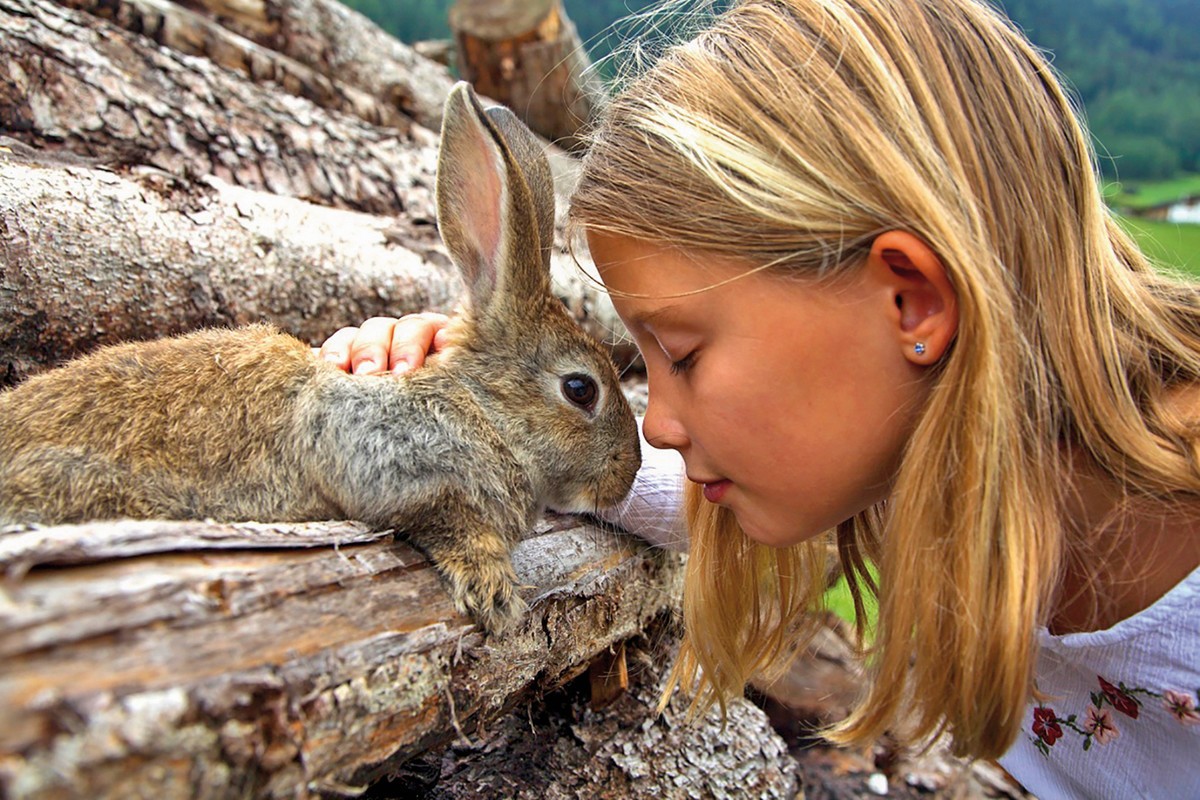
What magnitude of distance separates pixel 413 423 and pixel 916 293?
106 cm

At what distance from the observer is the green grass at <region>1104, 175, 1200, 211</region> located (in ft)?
21.7

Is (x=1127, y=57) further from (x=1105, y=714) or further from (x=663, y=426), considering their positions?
(x=663, y=426)

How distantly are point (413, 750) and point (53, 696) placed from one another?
0.63 meters

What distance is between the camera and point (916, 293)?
153 centimetres

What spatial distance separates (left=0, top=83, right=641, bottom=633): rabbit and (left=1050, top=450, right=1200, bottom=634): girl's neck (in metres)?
0.97

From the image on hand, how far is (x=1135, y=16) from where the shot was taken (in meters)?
7.65

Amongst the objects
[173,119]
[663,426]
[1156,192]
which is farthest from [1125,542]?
[1156,192]

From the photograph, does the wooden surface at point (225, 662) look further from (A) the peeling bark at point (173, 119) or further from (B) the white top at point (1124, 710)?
(A) the peeling bark at point (173, 119)

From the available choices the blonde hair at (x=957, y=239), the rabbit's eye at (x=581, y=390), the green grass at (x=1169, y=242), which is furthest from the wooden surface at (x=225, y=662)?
the green grass at (x=1169, y=242)

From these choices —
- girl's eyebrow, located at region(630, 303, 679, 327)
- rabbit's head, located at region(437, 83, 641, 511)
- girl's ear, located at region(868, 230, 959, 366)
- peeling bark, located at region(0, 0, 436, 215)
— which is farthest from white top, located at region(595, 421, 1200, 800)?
peeling bark, located at region(0, 0, 436, 215)

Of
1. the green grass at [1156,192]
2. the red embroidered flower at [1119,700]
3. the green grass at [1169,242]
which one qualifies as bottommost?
the red embroidered flower at [1119,700]

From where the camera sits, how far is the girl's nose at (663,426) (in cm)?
176

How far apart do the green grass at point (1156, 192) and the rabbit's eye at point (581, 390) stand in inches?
238

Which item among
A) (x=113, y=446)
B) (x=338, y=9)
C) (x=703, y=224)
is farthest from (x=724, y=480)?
(x=338, y=9)
